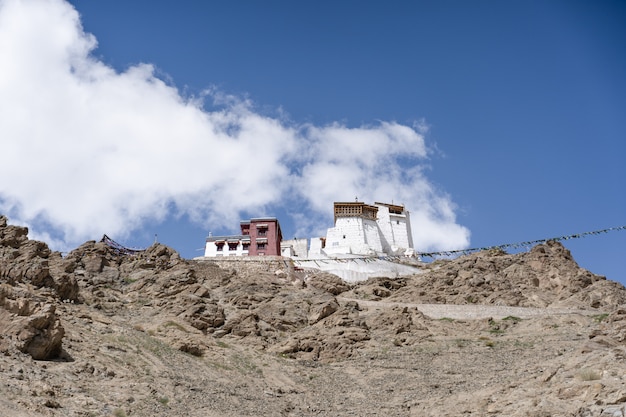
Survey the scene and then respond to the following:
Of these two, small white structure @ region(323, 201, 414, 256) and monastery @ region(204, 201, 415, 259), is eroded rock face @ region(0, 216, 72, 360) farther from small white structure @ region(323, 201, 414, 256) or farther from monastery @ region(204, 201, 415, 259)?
small white structure @ region(323, 201, 414, 256)

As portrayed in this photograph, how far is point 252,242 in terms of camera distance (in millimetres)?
73250

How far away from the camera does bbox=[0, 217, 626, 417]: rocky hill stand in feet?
74.2

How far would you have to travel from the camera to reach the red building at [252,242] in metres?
72.7

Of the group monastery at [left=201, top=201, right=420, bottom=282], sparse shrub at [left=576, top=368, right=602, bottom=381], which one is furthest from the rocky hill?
monastery at [left=201, top=201, right=420, bottom=282]

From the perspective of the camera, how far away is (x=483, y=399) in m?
22.7

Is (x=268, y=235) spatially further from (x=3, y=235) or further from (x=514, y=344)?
(x=514, y=344)

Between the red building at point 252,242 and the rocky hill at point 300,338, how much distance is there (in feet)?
58.2

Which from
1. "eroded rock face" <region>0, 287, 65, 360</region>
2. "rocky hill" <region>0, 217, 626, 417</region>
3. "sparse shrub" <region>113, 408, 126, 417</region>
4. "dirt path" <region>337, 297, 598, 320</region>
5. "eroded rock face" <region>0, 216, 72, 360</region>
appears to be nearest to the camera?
"sparse shrub" <region>113, 408, 126, 417</region>

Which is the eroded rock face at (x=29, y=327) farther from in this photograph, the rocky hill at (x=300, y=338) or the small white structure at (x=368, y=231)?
the small white structure at (x=368, y=231)

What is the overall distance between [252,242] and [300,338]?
1453 inches

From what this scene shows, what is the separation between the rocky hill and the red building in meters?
17.8

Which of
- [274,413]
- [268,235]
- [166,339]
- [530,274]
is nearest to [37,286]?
[166,339]

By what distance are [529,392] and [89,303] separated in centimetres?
2497

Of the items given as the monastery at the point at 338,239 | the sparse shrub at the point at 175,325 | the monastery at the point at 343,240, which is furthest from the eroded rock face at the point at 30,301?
the monastery at the point at 338,239
